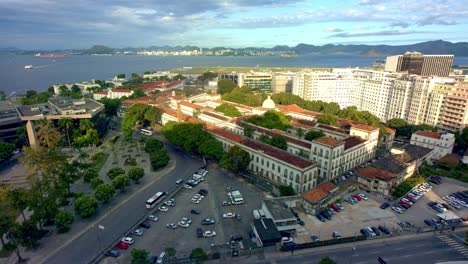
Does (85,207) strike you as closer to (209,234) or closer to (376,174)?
(209,234)

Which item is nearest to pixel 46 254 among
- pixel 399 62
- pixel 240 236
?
pixel 240 236

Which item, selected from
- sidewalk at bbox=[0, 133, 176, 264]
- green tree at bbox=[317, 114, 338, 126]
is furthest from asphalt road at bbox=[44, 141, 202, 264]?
green tree at bbox=[317, 114, 338, 126]

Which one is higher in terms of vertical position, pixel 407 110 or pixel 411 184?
pixel 407 110

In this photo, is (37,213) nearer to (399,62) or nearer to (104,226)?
(104,226)

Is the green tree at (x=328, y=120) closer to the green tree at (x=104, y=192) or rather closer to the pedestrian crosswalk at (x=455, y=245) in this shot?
the pedestrian crosswalk at (x=455, y=245)

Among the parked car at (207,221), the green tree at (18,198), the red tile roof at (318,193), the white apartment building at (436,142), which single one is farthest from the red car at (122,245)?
the white apartment building at (436,142)

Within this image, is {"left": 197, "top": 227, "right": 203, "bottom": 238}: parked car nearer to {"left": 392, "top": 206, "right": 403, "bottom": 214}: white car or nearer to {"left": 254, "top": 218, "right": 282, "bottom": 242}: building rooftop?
{"left": 254, "top": 218, "right": 282, "bottom": 242}: building rooftop
